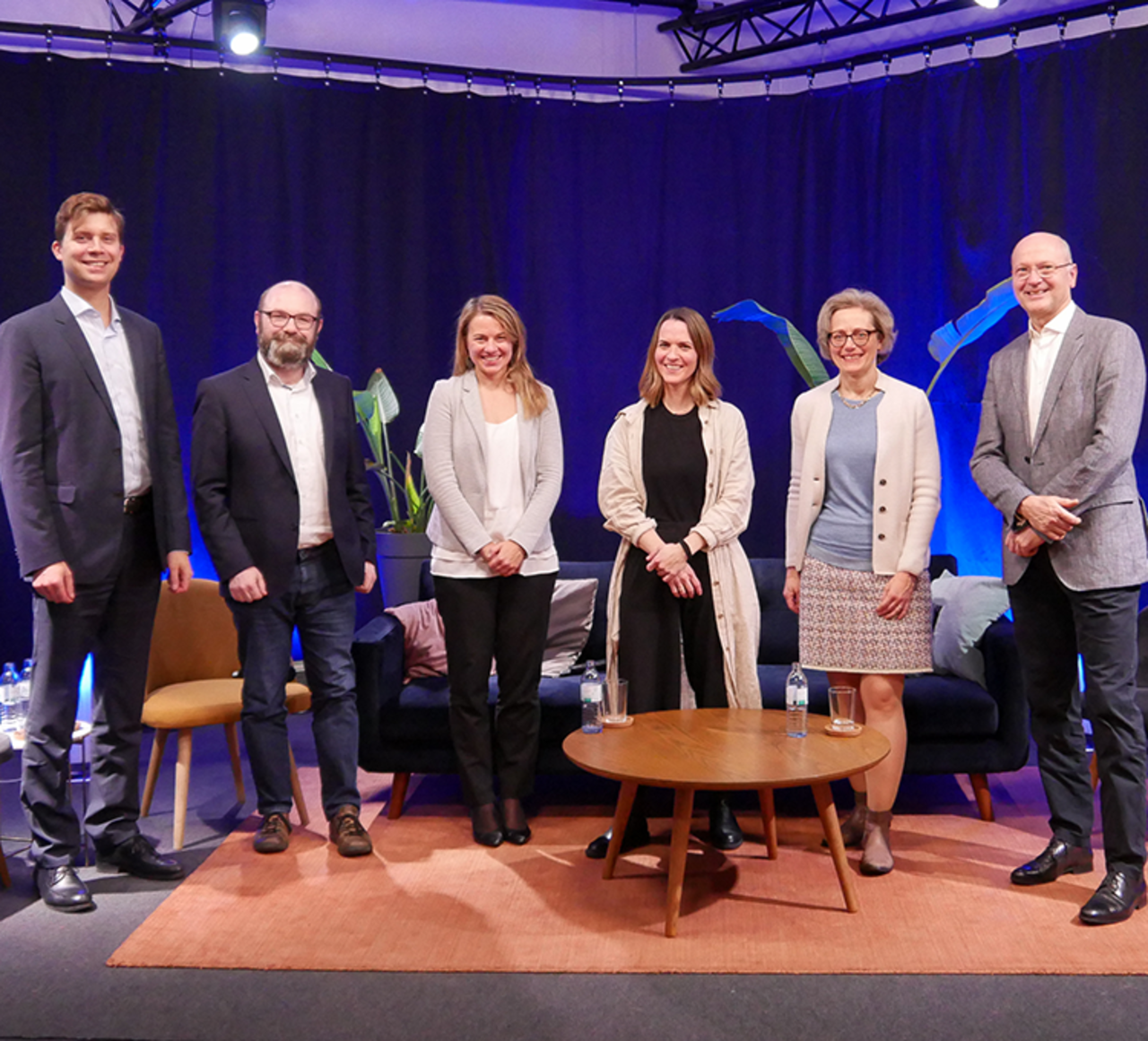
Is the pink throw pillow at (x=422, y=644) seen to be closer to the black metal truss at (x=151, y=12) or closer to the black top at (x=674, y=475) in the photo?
the black top at (x=674, y=475)

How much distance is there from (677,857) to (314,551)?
1447 mm

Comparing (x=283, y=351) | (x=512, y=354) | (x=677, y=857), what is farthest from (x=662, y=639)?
(x=283, y=351)

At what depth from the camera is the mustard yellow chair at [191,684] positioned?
354 centimetres

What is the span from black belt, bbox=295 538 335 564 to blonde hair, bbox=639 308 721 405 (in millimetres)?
1072

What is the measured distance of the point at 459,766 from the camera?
358 centimetres

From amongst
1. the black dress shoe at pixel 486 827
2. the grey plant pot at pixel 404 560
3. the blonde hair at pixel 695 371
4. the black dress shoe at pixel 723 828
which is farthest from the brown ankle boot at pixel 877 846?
the grey plant pot at pixel 404 560

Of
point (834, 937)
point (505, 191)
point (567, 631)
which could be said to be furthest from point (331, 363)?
point (834, 937)

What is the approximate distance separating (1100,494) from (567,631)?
201 centimetres

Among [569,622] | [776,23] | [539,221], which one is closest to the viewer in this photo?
[569,622]

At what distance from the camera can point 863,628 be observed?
3291mm

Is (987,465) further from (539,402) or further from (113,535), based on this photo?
(113,535)

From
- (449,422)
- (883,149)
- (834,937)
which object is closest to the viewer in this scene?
(834,937)

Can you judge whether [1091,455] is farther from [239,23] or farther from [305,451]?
[239,23]

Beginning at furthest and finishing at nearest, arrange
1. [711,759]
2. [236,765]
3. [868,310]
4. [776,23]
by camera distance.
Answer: [776,23]
[236,765]
[868,310]
[711,759]
